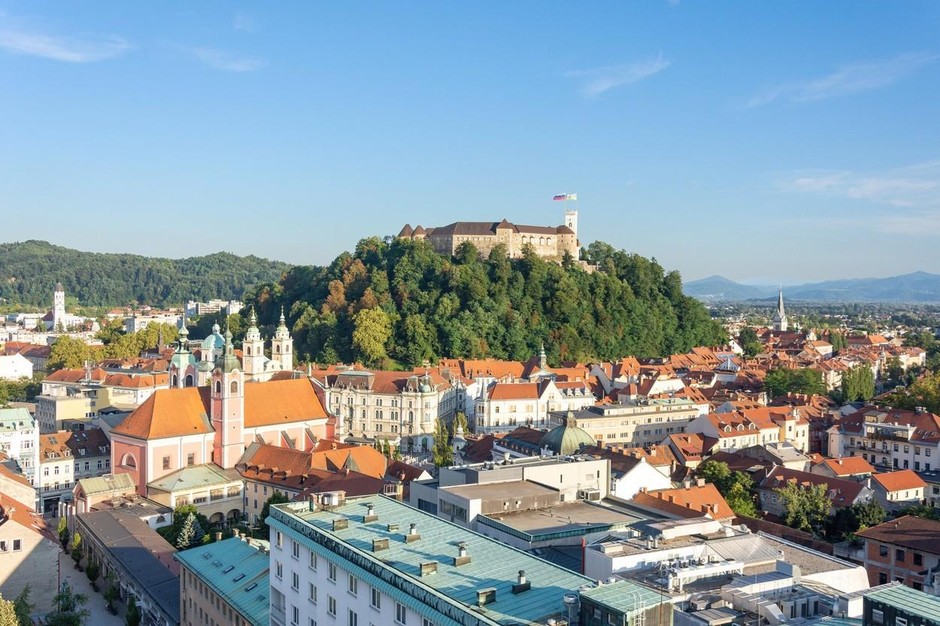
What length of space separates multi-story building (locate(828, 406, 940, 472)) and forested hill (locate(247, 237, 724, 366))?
32802 millimetres

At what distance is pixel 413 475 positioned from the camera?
1658 inches

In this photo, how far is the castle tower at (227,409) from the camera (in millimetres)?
46156

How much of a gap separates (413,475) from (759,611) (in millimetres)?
27750

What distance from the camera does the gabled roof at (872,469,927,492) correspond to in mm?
43428

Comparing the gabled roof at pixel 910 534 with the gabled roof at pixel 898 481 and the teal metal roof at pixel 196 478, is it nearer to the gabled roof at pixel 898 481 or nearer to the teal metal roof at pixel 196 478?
the gabled roof at pixel 898 481

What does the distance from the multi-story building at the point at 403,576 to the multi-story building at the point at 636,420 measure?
119 feet

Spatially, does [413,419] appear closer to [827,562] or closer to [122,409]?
[122,409]

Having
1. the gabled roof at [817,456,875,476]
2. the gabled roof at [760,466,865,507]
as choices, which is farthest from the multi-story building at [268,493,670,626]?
the gabled roof at [817,456,875,476]

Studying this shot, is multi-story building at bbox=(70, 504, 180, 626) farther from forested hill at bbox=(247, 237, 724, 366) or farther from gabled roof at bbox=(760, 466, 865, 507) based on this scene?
forested hill at bbox=(247, 237, 724, 366)

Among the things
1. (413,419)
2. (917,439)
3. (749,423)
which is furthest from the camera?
(413,419)

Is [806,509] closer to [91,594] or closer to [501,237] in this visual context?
[91,594]

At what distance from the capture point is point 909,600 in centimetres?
1377

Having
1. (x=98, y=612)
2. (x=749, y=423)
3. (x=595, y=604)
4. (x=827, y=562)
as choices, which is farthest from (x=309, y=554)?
(x=749, y=423)

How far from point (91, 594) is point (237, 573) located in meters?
10.4
